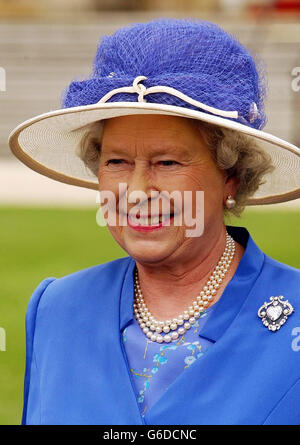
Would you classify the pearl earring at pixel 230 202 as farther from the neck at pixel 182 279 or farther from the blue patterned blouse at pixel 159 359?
the blue patterned blouse at pixel 159 359

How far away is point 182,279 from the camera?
261cm

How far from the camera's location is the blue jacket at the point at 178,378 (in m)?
2.34

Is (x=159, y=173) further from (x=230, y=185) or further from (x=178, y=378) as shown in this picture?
(x=178, y=378)

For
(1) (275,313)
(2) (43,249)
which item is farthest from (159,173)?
(2) (43,249)

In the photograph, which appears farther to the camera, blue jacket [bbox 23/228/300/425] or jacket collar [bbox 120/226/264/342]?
jacket collar [bbox 120/226/264/342]

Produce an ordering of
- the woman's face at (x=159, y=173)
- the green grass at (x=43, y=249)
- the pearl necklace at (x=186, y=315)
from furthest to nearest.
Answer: the green grass at (x=43, y=249), the pearl necklace at (x=186, y=315), the woman's face at (x=159, y=173)

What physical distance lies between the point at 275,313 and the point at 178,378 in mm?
297

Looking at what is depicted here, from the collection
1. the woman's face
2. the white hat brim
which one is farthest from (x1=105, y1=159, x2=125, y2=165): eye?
the white hat brim

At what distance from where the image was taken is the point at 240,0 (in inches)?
778

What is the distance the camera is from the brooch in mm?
2434

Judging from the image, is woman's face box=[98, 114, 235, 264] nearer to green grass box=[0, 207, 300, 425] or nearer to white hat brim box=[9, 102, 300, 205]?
white hat brim box=[9, 102, 300, 205]

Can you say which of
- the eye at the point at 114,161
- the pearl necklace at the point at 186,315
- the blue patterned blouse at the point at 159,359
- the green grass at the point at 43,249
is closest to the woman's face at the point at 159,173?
the eye at the point at 114,161

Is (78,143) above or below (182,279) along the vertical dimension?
above

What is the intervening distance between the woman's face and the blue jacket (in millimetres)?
195
